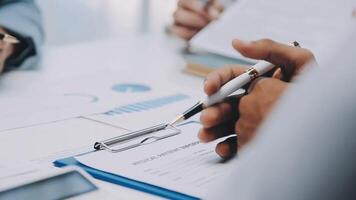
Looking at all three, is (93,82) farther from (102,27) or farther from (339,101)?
(102,27)

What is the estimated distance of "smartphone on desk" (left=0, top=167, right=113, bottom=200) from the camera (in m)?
0.51

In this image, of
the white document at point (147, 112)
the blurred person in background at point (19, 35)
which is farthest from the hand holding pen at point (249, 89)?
the blurred person in background at point (19, 35)

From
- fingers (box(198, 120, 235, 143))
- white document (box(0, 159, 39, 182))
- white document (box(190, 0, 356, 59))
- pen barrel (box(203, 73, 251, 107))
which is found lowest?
white document (box(0, 159, 39, 182))

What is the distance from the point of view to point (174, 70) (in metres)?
1.12

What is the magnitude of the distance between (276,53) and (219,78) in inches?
2.7

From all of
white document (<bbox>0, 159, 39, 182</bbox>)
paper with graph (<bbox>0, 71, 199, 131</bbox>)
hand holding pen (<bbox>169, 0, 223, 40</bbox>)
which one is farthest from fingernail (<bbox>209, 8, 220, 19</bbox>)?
white document (<bbox>0, 159, 39, 182</bbox>)

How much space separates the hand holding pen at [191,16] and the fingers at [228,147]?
65 centimetres

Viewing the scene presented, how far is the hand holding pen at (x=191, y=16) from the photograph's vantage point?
123 cm

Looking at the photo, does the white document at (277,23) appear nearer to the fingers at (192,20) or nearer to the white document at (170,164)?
the fingers at (192,20)

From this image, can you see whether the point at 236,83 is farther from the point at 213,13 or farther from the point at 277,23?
the point at 213,13

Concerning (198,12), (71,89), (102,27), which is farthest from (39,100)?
(102,27)

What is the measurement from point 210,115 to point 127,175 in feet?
0.35

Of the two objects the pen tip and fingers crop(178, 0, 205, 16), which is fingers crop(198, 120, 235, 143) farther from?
fingers crop(178, 0, 205, 16)

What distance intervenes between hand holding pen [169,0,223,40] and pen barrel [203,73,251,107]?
63 centimetres
